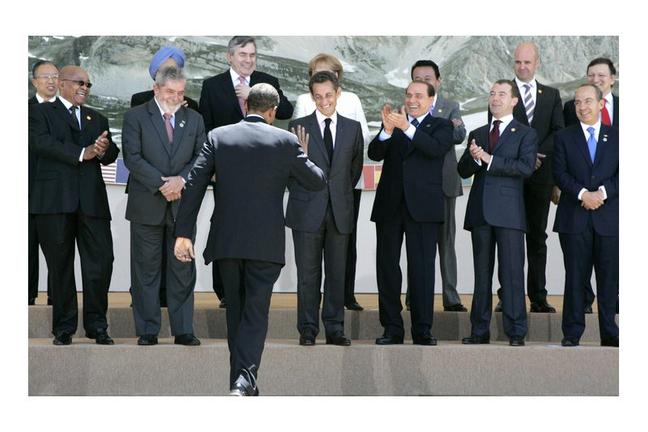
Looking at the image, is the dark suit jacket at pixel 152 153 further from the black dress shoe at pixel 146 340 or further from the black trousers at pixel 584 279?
the black trousers at pixel 584 279

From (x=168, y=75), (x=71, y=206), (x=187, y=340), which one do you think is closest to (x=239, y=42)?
(x=168, y=75)

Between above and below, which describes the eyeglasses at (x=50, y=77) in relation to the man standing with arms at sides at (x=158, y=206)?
above

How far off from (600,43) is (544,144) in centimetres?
257

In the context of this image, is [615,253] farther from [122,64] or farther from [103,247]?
[122,64]

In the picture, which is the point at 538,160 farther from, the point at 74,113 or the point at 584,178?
the point at 74,113

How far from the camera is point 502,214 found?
6797mm

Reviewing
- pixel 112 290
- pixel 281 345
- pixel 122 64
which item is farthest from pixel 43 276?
pixel 281 345

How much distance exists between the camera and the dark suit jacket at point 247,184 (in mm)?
5668

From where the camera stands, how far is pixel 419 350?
6.68 metres

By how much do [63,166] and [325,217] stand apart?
148 cm

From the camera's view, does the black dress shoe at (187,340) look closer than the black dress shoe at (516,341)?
Yes

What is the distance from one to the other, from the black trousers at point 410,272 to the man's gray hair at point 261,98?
52.2 inches

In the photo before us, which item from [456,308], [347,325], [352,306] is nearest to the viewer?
[347,325]

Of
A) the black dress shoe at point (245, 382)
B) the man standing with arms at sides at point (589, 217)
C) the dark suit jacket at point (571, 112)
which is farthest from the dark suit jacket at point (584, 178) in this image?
the black dress shoe at point (245, 382)
